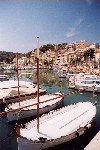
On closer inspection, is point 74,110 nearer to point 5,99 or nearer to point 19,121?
point 19,121

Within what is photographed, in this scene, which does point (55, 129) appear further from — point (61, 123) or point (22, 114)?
point (22, 114)

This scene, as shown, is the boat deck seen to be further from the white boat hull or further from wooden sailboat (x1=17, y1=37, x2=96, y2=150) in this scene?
the white boat hull

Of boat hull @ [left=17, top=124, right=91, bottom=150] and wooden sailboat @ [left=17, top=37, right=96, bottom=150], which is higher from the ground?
wooden sailboat @ [left=17, top=37, right=96, bottom=150]

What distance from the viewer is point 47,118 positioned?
27.3 m

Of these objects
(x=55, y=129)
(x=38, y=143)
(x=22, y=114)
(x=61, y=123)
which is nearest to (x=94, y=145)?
(x=38, y=143)

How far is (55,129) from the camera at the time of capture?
24125mm

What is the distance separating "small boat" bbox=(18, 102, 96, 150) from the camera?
21.3m

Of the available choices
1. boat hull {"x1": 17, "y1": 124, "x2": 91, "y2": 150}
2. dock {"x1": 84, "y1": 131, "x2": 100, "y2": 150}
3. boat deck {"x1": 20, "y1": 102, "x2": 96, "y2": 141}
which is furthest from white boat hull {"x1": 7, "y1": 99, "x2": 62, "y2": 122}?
dock {"x1": 84, "y1": 131, "x2": 100, "y2": 150}

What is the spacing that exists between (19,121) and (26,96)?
34.1ft

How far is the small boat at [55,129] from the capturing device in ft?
70.0

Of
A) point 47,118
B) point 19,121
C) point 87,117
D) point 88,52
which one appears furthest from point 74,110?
point 88,52

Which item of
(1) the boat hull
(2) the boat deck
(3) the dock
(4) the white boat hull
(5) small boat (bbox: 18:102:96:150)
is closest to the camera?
(3) the dock

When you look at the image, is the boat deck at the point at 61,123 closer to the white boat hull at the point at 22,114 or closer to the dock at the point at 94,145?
the dock at the point at 94,145

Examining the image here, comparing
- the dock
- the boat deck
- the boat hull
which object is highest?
the boat deck
